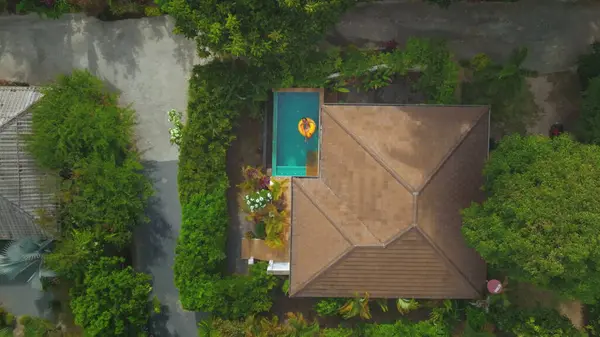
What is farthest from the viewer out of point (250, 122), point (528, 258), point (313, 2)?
point (250, 122)

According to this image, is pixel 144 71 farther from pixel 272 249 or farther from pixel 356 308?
pixel 356 308

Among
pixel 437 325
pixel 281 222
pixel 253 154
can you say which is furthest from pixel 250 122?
pixel 437 325

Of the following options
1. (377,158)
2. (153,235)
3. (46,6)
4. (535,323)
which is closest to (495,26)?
(377,158)

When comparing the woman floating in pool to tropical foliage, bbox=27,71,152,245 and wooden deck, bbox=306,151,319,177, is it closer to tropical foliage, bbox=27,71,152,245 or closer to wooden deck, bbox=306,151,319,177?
wooden deck, bbox=306,151,319,177

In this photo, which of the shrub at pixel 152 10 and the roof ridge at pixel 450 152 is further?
the shrub at pixel 152 10

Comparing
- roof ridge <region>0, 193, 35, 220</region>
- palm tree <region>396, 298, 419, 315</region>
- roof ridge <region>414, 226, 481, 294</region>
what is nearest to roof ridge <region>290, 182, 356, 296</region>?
roof ridge <region>414, 226, 481, 294</region>

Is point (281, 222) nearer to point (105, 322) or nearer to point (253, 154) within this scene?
point (253, 154)

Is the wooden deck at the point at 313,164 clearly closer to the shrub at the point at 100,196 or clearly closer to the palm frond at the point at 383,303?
the palm frond at the point at 383,303

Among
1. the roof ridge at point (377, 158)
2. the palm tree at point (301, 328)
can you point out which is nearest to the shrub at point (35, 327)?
the palm tree at point (301, 328)

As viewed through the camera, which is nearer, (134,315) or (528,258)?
(528,258)
